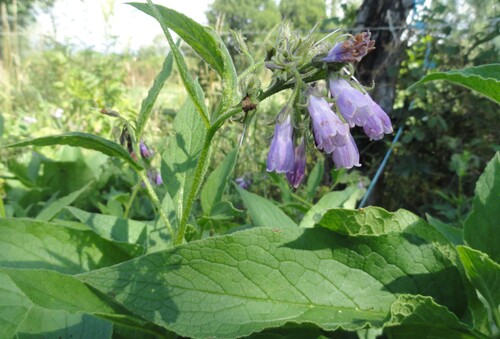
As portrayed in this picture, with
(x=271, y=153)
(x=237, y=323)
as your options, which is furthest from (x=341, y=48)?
(x=237, y=323)

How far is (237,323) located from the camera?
0.91 metres

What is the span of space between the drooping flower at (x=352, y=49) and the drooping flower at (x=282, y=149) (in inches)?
6.7

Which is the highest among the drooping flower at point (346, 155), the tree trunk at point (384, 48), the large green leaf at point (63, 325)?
the tree trunk at point (384, 48)

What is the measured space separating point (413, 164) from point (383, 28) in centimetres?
98

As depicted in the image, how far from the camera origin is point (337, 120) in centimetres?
102

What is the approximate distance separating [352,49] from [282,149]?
0.82ft

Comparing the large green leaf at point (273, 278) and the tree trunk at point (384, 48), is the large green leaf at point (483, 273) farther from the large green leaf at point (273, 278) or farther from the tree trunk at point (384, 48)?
the tree trunk at point (384, 48)

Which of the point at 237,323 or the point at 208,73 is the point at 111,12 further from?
the point at 237,323

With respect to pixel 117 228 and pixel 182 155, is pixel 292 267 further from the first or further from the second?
pixel 117 228

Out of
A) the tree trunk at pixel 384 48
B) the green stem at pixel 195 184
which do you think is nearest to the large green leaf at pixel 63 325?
the green stem at pixel 195 184

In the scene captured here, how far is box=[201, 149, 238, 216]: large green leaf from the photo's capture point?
156cm

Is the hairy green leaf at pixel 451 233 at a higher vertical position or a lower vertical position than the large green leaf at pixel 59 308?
higher

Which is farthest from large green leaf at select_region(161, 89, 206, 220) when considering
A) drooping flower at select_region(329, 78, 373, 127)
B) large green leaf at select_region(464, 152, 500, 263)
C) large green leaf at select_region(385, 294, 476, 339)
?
large green leaf at select_region(464, 152, 500, 263)

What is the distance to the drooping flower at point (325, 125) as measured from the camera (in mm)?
1009
